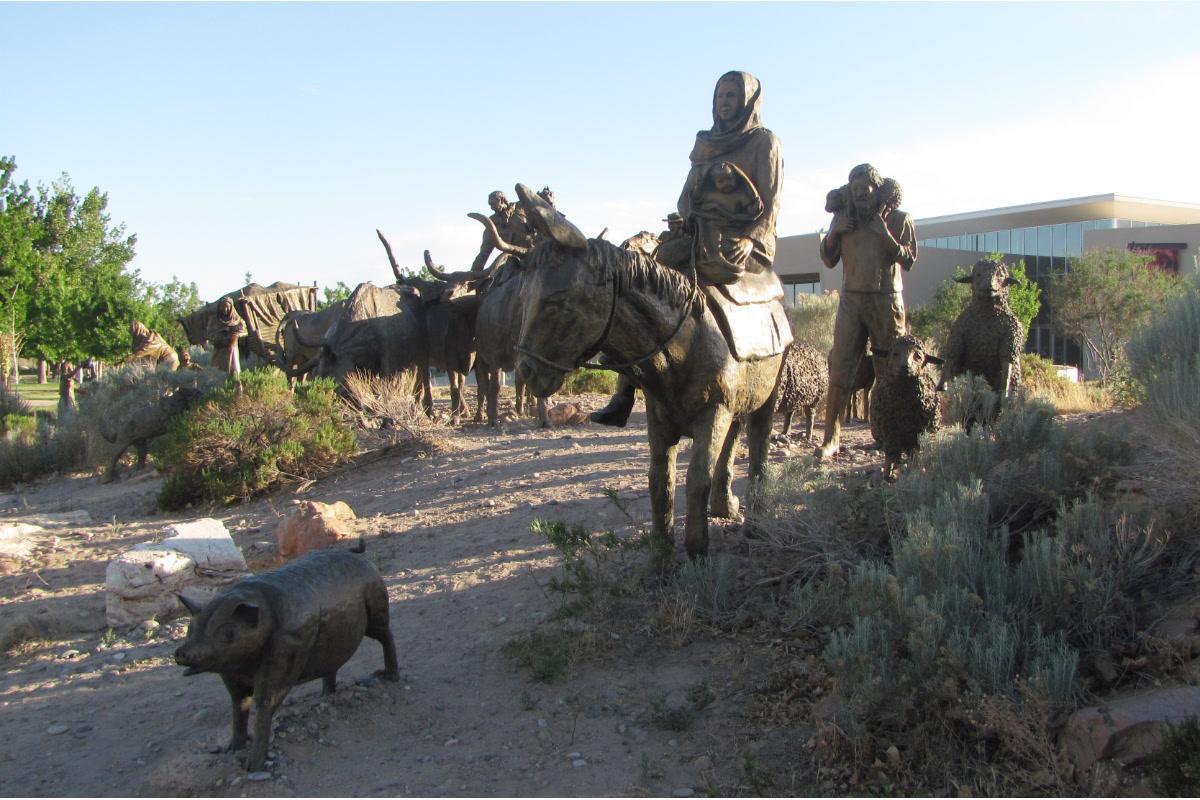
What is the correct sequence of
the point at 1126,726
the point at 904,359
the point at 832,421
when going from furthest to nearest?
1. the point at 832,421
2. the point at 904,359
3. the point at 1126,726

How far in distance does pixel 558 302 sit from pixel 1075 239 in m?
38.5

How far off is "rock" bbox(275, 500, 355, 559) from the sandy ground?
0.26 meters

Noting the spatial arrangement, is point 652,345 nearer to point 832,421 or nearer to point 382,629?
point 382,629

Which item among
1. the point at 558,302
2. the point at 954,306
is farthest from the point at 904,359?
the point at 954,306

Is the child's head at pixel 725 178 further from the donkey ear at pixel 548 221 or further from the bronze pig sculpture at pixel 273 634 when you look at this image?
the bronze pig sculpture at pixel 273 634

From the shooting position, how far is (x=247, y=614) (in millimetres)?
3734

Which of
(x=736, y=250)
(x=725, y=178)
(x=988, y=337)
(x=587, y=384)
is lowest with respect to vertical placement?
(x=587, y=384)

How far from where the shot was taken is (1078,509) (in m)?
4.20

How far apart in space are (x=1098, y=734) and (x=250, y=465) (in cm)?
897

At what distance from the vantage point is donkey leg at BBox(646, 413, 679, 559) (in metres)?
5.18

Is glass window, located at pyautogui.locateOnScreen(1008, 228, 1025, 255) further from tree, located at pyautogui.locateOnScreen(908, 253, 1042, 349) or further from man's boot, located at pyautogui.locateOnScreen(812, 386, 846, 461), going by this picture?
man's boot, located at pyautogui.locateOnScreen(812, 386, 846, 461)

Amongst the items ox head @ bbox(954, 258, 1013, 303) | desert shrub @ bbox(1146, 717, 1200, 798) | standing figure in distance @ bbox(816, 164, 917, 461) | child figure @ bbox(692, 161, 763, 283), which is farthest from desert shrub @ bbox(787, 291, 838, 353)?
desert shrub @ bbox(1146, 717, 1200, 798)

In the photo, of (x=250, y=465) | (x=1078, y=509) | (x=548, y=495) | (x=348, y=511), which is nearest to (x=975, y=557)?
(x=1078, y=509)

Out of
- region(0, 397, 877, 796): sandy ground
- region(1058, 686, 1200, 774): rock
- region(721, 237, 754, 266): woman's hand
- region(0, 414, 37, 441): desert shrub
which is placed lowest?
region(0, 397, 877, 796): sandy ground
